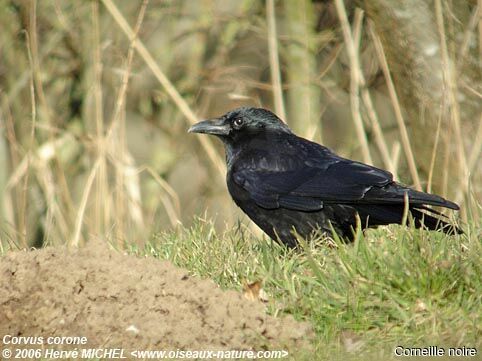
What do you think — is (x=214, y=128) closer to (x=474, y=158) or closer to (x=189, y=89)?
(x=474, y=158)

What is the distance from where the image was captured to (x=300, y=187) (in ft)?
17.4

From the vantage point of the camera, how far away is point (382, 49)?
634 cm

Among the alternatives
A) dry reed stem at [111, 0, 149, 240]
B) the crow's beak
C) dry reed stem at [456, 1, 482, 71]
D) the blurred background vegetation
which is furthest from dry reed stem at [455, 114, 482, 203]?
dry reed stem at [111, 0, 149, 240]

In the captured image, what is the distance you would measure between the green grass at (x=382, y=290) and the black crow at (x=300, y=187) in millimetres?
710

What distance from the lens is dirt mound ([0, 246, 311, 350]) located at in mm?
3727

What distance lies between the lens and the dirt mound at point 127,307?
373 cm

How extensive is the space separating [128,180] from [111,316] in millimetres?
4494

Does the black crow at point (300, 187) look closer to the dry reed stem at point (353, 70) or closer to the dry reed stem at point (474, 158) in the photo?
the dry reed stem at point (474, 158)

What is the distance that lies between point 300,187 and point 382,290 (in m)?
1.63

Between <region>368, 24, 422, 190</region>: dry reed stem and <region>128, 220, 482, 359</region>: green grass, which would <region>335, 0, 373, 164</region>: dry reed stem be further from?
<region>128, 220, 482, 359</region>: green grass

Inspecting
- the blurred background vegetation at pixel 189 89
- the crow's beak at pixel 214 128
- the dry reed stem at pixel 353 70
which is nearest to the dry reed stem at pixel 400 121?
the blurred background vegetation at pixel 189 89

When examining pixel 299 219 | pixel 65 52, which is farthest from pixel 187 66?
pixel 299 219

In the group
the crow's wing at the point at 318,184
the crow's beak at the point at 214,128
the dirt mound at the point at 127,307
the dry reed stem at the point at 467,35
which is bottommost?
the dirt mound at the point at 127,307

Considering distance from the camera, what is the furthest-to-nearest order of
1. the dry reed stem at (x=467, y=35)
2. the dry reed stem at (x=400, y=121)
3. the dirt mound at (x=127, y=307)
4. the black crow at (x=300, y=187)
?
the dry reed stem at (x=400, y=121), the dry reed stem at (x=467, y=35), the black crow at (x=300, y=187), the dirt mound at (x=127, y=307)
